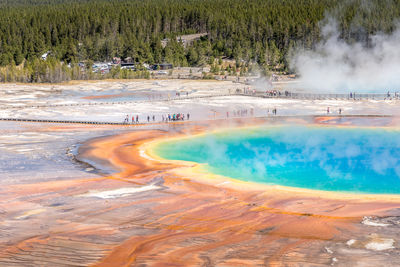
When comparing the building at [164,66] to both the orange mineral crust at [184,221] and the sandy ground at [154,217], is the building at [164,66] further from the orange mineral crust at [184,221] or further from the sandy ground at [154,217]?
the orange mineral crust at [184,221]

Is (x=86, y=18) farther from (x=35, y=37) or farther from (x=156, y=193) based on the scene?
(x=156, y=193)

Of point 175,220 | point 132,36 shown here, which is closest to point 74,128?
point 175,220

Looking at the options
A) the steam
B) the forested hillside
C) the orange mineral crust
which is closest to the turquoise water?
the orange mineral crust

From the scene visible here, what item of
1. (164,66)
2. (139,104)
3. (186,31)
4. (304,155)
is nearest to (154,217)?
(304,155)

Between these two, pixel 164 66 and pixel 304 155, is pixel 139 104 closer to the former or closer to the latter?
pixel 304 155

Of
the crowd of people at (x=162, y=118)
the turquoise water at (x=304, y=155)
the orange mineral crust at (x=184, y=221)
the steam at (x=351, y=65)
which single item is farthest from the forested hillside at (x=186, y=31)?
the orange mineral crust at (x=184, y=221)
